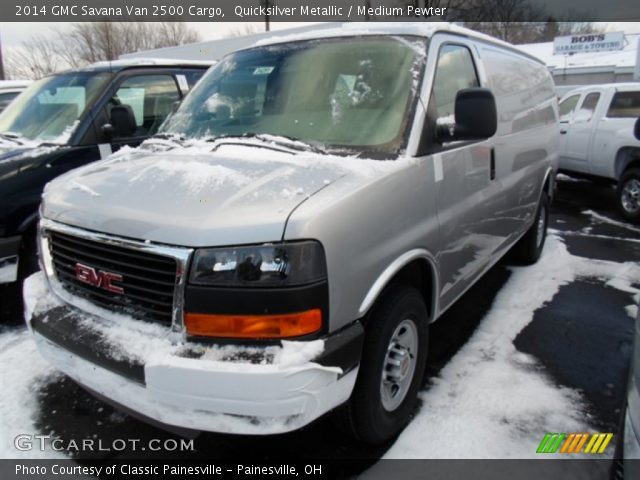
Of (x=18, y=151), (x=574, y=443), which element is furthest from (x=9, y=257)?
(x=574, y=443)

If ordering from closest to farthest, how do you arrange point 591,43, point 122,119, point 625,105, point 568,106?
point 122,119 → point 625,105 → point 568,106 → point 591,43

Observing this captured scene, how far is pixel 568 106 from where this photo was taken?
32.6 ft

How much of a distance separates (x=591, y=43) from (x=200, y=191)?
27986mm

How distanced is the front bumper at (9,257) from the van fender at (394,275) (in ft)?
10.2

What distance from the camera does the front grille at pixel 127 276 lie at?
2.04 metres

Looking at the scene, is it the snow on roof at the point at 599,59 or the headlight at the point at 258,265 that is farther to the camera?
the snow on roof at the point at 599,59

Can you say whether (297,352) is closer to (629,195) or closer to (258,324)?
(258,324)

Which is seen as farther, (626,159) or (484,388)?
(626,159)

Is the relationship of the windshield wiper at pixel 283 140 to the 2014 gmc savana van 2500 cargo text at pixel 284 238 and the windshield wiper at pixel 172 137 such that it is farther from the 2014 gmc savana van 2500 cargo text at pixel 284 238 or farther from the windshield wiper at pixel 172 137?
the windshield wiper at pixel 172 137

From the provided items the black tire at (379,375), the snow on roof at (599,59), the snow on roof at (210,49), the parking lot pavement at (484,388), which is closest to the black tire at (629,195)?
the parking lot pavement at (484,388)

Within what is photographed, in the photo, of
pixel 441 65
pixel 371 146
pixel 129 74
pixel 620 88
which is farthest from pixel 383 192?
pixel 620 88

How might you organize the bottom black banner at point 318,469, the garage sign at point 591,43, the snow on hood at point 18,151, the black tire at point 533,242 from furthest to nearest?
the garage sign at point 591,43 → the black tire at point 533,242 → the snow on hood at point 18,151 → the bottom black banner at point 318,469

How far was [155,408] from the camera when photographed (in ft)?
6.61

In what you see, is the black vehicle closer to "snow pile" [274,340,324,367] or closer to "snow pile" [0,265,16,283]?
"snow pile" [0,265,16,283]
